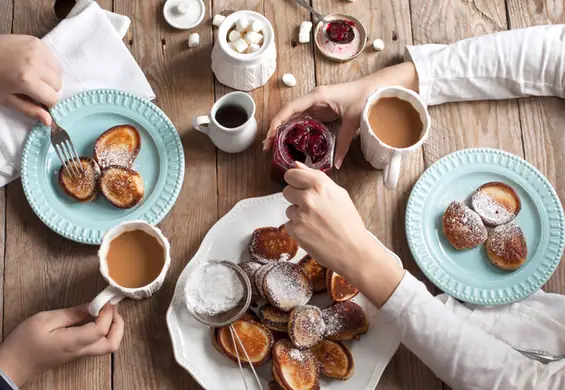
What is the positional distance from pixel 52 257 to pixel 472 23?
1.19 meters

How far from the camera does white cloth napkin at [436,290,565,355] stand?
1382 millimetres

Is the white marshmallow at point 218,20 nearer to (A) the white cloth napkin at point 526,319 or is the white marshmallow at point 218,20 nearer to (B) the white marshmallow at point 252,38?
(B) the white marshmallow at point 252,38

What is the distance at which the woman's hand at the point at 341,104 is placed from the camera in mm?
1460

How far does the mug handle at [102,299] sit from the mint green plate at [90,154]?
0.58 ft

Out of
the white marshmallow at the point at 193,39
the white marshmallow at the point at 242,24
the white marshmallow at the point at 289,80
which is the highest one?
the white marshmallow at the point at 242,24

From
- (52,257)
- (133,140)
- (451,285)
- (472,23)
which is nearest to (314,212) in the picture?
(451,285)

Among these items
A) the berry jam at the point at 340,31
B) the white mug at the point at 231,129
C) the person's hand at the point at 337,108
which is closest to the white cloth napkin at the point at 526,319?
the person's hand at the point at 337,108

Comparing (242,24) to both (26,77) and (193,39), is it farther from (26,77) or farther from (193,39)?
(26,77)

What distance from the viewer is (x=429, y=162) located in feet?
5.11

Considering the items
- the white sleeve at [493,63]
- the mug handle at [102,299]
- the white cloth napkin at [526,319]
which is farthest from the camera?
the white sleeve at [493,63]

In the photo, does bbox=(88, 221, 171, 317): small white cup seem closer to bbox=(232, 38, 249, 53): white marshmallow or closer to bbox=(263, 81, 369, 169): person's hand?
bbox=(263, 81, 369, 169): person's hand

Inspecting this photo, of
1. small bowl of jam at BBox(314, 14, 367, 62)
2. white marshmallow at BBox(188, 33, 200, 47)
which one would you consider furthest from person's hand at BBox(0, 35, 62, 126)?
small bowl of jam at BBox(314, 14, 367, 62)

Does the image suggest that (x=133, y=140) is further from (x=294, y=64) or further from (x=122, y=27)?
(x=294, y=64)

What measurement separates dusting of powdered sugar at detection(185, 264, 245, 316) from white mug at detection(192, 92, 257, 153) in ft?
0.97
